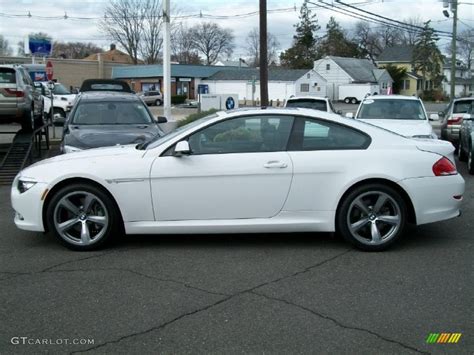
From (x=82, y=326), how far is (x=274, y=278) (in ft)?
5.72

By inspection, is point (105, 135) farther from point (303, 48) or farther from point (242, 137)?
point (303, 48)

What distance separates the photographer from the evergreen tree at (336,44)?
10159 cm

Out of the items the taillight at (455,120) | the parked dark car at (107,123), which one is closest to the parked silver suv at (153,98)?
the taillight at (455,120)

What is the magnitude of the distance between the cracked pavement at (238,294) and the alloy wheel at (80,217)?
21 centimetres

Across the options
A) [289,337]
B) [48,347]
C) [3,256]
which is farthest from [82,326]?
[3,256]

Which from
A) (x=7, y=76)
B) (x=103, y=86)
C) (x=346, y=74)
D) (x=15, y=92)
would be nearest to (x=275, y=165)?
(x=15, y=92)

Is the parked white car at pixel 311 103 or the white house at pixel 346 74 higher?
the white house at pixel 346 74

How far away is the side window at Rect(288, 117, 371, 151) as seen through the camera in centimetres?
579

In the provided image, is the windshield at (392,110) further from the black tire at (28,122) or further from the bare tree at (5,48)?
the bare tree at (5,48)

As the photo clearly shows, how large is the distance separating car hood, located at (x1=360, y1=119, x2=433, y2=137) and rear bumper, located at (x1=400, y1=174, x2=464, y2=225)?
4.61 m

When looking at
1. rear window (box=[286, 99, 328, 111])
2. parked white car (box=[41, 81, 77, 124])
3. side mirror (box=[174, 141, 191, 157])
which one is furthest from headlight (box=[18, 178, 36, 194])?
parked white car (box=[41, 81, 77, 124])

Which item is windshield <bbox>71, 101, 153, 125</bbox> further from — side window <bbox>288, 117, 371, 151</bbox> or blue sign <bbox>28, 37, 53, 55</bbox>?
blue sign <bbox>28, 37, 53, 55</bbox>

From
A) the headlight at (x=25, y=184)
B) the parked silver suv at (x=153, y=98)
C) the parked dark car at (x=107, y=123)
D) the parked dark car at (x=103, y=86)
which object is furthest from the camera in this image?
the parked silver suv at (x=153, y=98)

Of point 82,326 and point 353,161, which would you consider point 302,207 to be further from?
point 82,326
